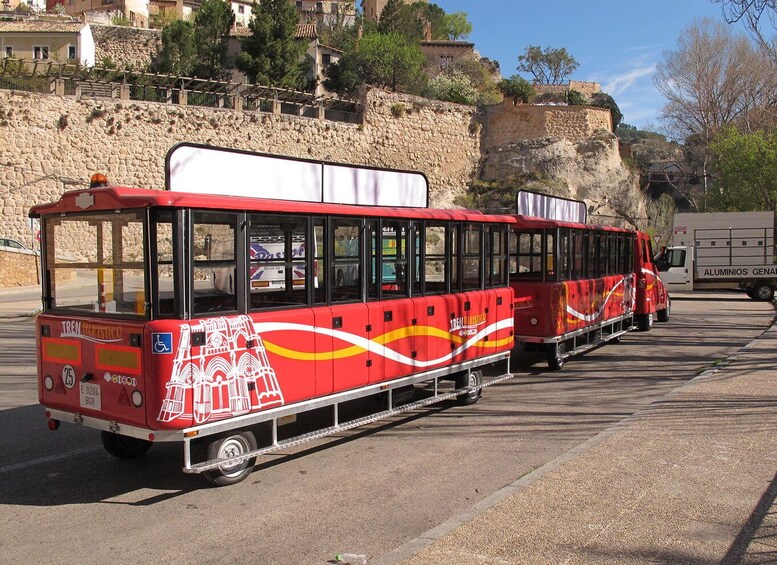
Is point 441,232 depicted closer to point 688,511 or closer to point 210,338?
point 210,338

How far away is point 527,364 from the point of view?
14352mm

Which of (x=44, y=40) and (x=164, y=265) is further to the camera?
(x=44, y=40)

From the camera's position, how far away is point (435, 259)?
367 inches

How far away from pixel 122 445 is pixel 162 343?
2139 mm

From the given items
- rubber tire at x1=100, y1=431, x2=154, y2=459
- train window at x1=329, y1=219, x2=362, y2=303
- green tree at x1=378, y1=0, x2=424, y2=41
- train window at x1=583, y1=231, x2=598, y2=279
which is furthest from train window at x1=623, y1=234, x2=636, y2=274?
green tree at x1=378, y1=0, x2=424, y2=41

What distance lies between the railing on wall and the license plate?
3656cm

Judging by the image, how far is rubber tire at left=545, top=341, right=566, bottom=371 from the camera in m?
13.3

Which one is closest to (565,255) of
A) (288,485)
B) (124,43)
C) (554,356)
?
(554,356)

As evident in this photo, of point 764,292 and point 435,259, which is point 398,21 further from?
point 435,259

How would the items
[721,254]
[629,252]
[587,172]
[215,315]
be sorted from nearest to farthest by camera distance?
[215,315] < [629,252] < [721,254] < [587,172]

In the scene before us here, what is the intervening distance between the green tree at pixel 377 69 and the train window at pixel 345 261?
55.9 meters

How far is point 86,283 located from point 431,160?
157ft

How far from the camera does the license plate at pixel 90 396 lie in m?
6.52

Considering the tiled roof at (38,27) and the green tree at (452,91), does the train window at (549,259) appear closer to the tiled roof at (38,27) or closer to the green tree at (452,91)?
the green tree at (452,91)
